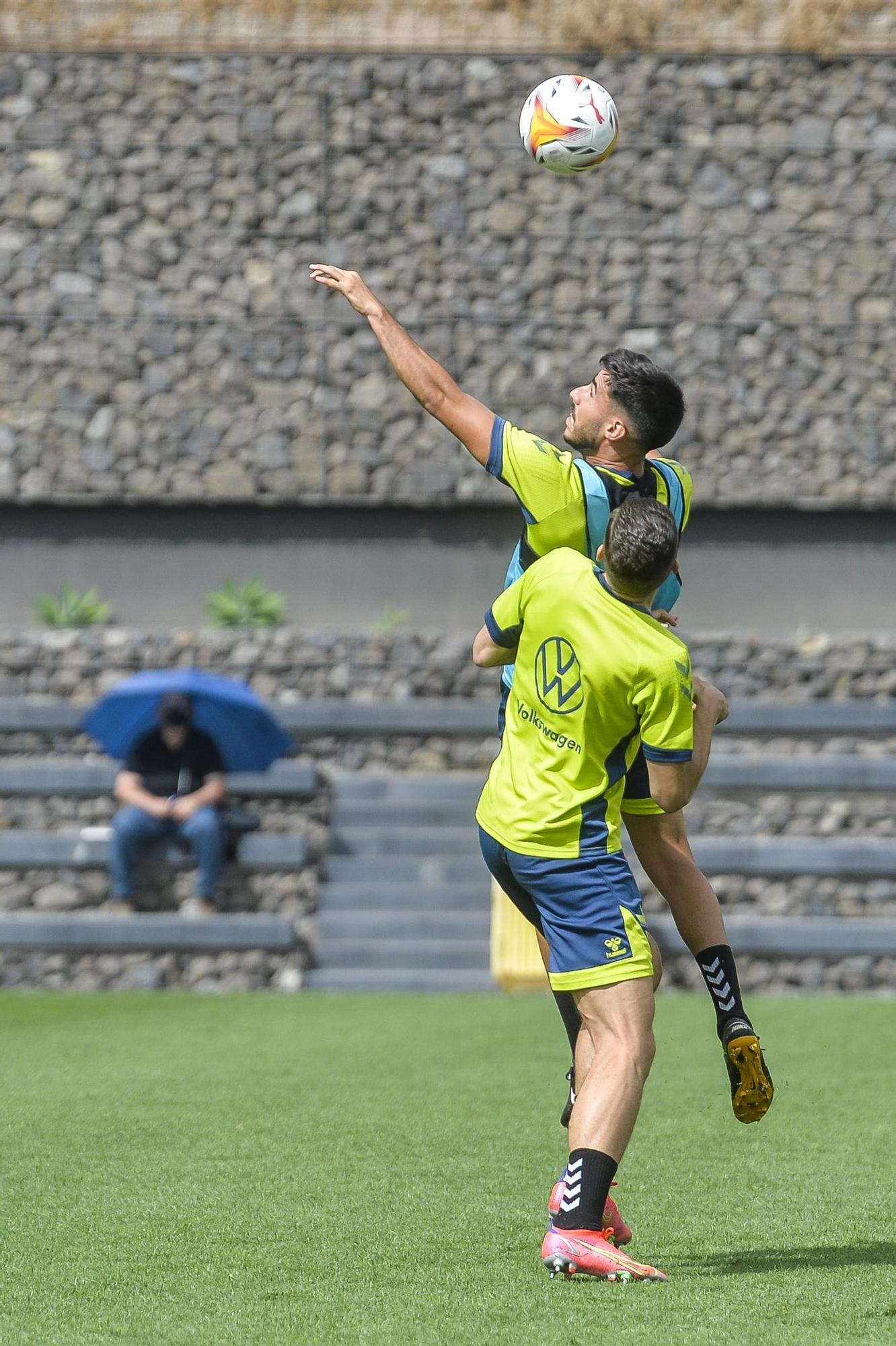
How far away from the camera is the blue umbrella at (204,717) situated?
12.5 metres

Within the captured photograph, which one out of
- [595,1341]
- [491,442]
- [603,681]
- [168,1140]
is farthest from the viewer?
[168,1140]

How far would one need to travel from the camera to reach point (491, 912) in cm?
1266

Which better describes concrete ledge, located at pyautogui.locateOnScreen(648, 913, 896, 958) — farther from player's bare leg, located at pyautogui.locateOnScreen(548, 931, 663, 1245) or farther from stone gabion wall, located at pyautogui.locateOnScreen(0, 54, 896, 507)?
player's bare leg, located at pyautogui.locateOnScreen(548, 931, 663, 1245)

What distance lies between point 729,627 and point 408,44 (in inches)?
242

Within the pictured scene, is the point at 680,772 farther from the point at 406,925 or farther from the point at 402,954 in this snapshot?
the point at 406,925

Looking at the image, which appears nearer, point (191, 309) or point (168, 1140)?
point (168, 1140)

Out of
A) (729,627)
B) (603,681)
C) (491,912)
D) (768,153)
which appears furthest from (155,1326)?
(768,153)

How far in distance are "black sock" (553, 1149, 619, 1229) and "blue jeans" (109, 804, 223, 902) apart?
8614 millimetres

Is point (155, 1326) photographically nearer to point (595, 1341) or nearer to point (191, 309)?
point (595, 1341)

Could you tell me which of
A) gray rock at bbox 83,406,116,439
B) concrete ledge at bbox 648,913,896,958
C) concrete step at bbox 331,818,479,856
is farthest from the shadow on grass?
gray rock at bbox 83,406,116,439

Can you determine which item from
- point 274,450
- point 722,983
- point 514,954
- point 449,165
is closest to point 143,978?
point 514,954

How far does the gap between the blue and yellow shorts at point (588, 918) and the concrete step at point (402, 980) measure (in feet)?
25.7

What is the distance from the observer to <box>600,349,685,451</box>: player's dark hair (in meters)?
4.63

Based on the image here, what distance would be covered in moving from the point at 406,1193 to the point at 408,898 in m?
7.83
